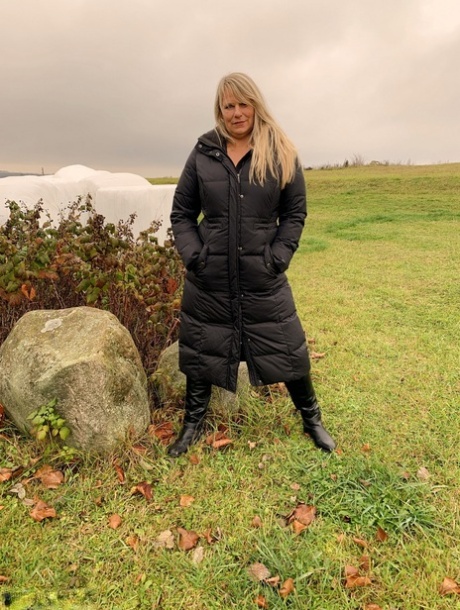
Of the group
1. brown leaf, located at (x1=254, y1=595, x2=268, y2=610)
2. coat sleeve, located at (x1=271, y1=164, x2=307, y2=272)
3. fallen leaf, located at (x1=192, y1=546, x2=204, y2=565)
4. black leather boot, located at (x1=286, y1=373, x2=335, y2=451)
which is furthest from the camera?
black leather boot, located at (x1=286, y1=373, x2=335, y2=451)

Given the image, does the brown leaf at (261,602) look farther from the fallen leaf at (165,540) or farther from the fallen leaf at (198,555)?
the fallen leaf at (165,540)

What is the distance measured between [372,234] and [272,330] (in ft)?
33.6

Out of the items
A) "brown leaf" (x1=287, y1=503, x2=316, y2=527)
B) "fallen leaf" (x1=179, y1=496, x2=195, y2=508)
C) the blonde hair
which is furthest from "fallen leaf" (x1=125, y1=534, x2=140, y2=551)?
the blonde hair

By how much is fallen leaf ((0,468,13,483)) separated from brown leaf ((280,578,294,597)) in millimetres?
1869

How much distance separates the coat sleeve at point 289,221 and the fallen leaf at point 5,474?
2.19 m

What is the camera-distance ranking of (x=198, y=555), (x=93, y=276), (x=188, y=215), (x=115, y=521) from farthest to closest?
(x=93, y=276) < (x=188, y=215) < (x=115, y=521) < (x=198, y=555)

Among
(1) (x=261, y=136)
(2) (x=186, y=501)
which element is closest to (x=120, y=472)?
(2) (x=186, y=501)

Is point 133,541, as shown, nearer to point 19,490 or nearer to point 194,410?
point 19,490

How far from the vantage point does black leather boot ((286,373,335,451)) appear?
3475mm

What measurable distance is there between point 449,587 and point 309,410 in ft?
4.64

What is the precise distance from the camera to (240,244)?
120 inches

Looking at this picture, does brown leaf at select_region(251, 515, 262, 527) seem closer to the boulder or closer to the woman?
the woman

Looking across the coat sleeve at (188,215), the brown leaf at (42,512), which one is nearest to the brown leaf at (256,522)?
the brown leaf at (42,512)

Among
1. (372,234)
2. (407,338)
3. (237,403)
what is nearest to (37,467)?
(237,403)
